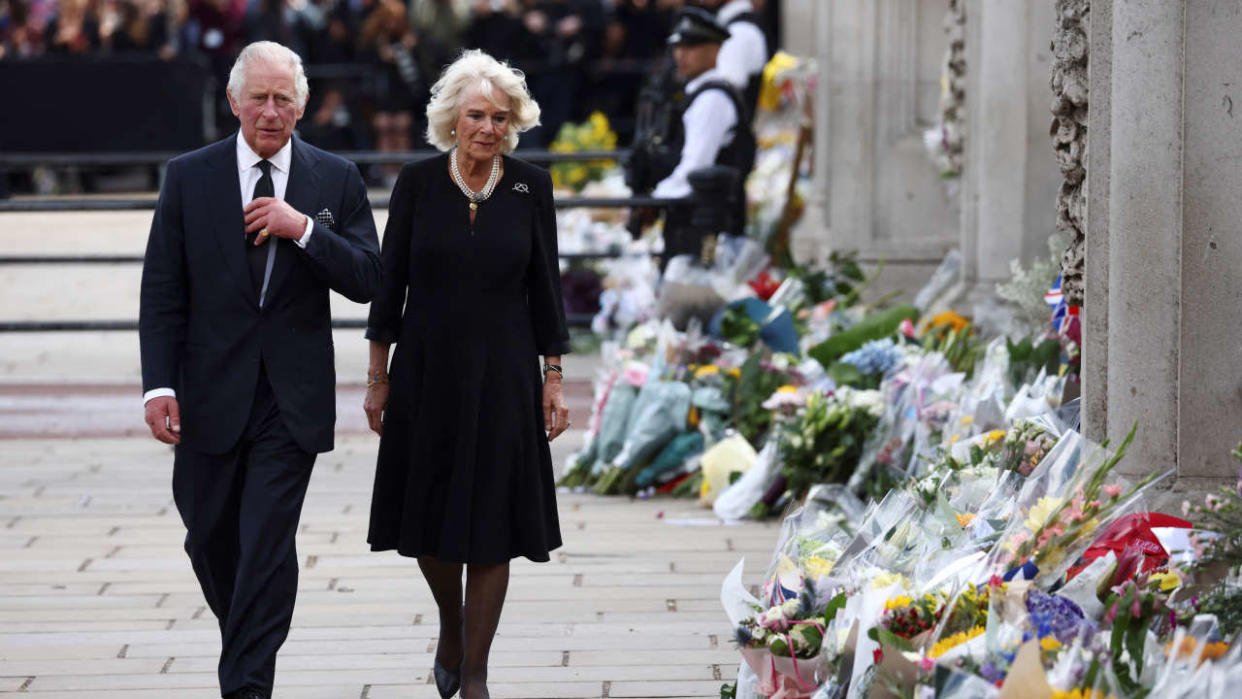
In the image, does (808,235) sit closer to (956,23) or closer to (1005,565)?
(956,23)

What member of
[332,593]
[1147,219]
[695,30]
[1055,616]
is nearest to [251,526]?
[332,593]

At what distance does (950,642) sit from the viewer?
3533mm

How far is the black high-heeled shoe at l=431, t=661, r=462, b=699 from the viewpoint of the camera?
16.0 feet

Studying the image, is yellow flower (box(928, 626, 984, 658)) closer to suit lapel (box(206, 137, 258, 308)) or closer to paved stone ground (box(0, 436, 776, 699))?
paved stone ground (box(0, 436, 776, 699))

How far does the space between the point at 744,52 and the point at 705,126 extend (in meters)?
2.15

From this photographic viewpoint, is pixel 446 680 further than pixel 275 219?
Yes

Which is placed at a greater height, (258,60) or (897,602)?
(258,60)

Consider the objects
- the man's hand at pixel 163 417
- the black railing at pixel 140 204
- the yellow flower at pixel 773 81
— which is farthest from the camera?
the yellow flower at pixel 773 81

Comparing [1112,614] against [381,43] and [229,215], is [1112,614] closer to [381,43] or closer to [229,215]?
[229,215]

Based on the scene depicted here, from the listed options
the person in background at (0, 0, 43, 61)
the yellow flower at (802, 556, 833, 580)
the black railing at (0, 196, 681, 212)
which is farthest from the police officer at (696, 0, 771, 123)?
the person in background at (0, 0, 43, 61)

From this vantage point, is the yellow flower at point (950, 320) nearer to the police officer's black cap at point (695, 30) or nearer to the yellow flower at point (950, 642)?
the police officer's black cap at point (695, 30)

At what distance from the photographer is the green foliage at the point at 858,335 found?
7941 millimetres

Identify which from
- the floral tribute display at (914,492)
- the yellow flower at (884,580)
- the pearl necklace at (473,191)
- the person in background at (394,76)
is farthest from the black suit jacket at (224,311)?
the person in background at (394,76)

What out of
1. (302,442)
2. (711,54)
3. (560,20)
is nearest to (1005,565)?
(302,442)
